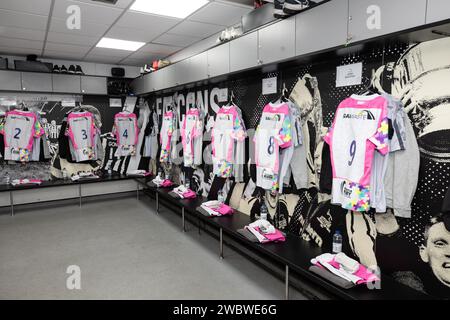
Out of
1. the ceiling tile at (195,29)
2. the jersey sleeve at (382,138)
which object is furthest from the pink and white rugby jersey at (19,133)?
the jersey sleeve at (382,138)

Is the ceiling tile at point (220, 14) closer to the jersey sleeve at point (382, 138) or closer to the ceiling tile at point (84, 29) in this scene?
the ceiling tile at point (84, 29)

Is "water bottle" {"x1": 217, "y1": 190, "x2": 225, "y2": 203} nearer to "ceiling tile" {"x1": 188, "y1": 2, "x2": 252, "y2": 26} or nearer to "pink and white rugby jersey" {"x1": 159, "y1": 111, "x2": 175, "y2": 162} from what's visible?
"pink and white rugby jersey" {"x1": 159, "y1": 111, "x2": 175, "y2": 162}

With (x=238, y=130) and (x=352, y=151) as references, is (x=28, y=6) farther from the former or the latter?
(x=352, y=151)

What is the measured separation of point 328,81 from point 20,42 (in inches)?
174

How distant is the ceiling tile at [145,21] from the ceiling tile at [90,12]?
0.38 ft

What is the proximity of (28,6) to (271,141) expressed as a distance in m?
2.83

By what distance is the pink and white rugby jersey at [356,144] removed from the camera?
2070mm

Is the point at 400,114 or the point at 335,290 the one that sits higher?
the point at 400,114

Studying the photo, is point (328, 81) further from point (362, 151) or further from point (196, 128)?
point (196, 128)

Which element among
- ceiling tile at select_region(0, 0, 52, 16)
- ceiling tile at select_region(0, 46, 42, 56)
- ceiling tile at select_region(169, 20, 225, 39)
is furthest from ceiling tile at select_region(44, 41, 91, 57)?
ceiling tile at select_region(169, 20, 225, 39)

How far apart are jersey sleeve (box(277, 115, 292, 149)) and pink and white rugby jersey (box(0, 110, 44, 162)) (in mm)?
4612
